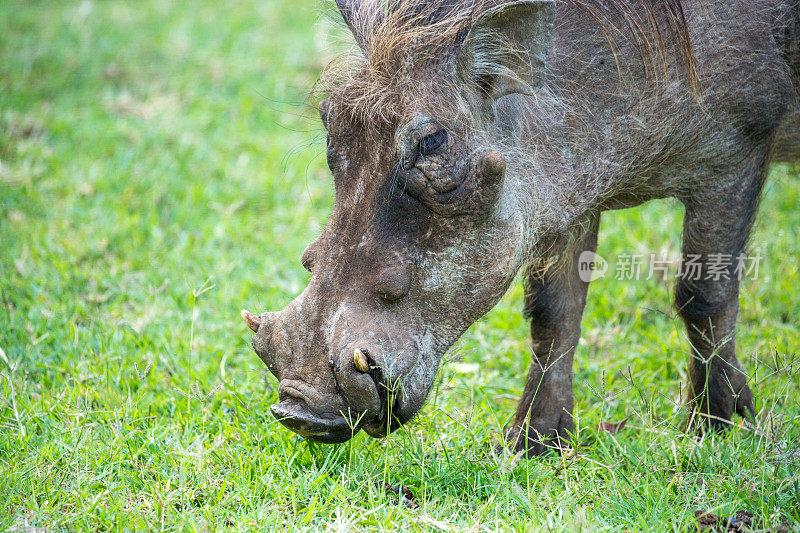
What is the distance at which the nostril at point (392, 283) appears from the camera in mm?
2408

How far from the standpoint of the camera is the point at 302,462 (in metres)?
2.79

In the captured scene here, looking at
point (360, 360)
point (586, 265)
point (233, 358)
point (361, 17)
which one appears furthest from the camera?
point (233, 358)

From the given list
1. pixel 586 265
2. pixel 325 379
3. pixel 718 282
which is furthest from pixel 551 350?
pixel 325 379

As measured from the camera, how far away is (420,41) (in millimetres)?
2520

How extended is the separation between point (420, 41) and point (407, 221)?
0.57 m

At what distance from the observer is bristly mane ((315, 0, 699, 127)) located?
99.1 inches

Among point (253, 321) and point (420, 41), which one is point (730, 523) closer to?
point (253, 321)

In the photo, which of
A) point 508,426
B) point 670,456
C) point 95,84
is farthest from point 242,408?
point 95,84

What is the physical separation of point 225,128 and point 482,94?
4.19m

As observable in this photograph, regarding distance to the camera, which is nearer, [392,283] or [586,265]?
[392,283]

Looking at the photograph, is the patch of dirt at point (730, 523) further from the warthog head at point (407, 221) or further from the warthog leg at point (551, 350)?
the warthog head at point (407, 221)

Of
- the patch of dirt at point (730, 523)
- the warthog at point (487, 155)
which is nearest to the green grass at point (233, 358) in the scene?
the patch of dirt at point (730, 523)

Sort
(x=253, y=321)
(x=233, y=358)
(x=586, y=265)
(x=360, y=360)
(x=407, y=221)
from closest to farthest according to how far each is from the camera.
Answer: (x=360, y=360) < (x=407, y=221) < (x=253, y=321) < (x=586, y=265) < (x=233, y=358)

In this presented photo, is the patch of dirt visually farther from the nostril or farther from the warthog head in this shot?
the nostril
